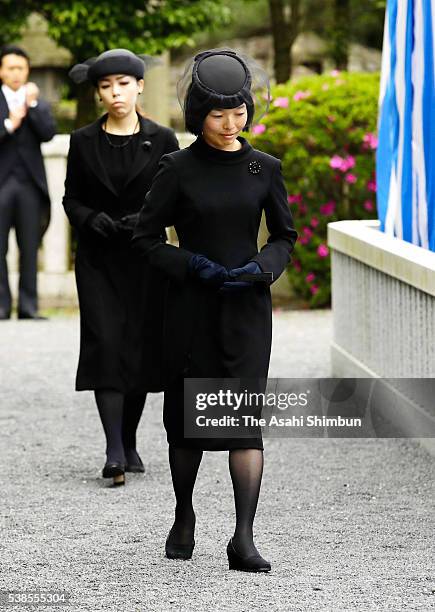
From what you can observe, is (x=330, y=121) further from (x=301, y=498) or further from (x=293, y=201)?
(x=301, y=498)

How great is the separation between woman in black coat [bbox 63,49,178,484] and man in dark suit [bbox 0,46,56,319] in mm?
5901

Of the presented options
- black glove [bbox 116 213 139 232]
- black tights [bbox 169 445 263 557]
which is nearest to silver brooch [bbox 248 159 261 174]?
black tights [bbox 169 445 263 557]

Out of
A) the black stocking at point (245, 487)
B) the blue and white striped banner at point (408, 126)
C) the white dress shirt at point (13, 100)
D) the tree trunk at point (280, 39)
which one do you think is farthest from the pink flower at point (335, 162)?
the tree trunk at point (280, 39)

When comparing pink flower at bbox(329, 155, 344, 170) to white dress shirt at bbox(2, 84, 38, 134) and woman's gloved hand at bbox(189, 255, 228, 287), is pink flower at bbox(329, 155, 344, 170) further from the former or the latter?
woman's gloved hand at bbox(189, 255, 228, 287)

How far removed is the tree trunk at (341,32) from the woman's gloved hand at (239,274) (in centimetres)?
2240

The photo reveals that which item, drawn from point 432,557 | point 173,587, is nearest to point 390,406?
point 432,557

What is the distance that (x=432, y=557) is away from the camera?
5.95 m

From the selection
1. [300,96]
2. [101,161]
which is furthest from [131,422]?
[300,96]

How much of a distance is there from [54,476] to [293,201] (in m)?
6.74

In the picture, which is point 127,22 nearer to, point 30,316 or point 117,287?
point 30,316

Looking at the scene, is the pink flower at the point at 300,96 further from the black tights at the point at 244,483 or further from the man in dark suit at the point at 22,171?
the black tights at the point at 244,483

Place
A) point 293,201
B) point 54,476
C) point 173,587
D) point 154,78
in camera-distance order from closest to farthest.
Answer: point 173,587 < point 54,476 < point 293,201 < point 154,78

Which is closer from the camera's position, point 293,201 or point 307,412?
point 307,412

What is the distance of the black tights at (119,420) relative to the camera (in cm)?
749
